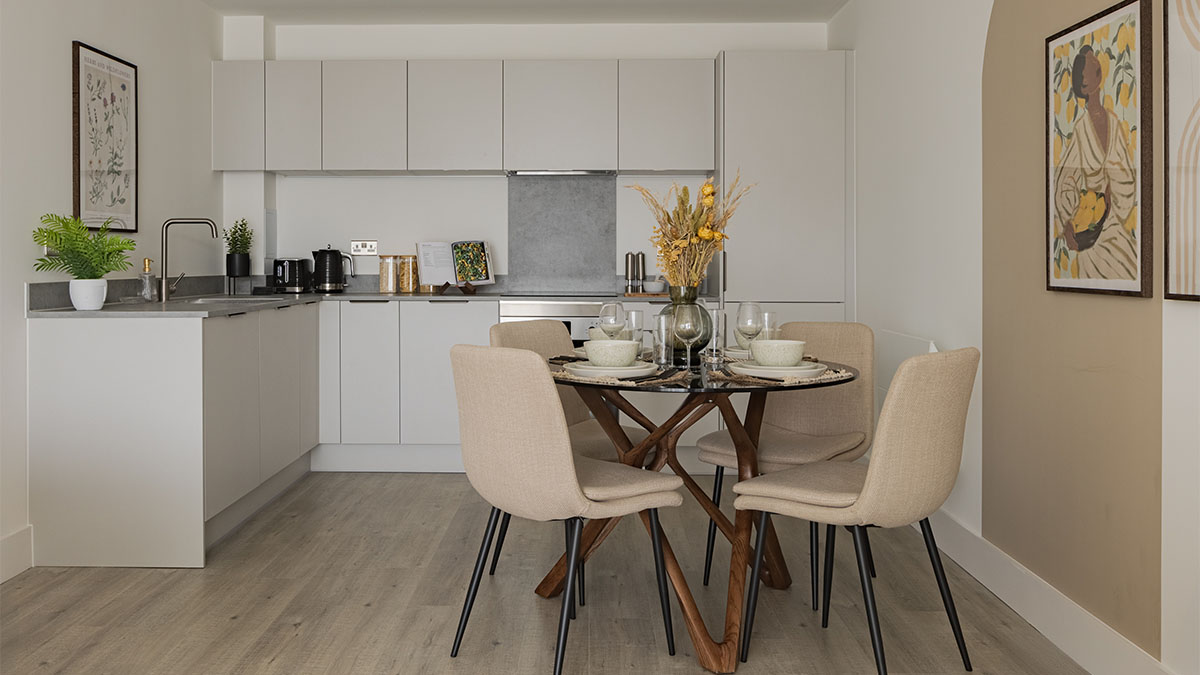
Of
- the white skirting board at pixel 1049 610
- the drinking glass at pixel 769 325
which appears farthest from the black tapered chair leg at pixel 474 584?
the white skirting board at pixel 1049 610

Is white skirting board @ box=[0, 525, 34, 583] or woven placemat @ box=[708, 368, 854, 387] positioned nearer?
woven placemat @ box=[708, 368, 854, 387]

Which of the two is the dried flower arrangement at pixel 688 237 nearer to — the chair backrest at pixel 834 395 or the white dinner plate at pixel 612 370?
the white dinner plate at pixel 612 370

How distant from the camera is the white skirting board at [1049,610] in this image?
2.55m

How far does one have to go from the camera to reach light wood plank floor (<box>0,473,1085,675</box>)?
108 inches

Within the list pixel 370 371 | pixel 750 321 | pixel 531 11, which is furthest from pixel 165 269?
pixel 750 321

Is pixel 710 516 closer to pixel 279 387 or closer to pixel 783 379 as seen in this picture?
pixel 783 379

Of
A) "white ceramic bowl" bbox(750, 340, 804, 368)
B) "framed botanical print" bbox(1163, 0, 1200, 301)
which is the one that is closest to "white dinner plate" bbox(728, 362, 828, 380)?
"white ceramic bowl" bbox(750, 340, 804, 368)

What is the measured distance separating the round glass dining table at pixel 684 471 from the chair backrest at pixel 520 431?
172mm

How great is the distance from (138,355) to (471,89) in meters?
2.48

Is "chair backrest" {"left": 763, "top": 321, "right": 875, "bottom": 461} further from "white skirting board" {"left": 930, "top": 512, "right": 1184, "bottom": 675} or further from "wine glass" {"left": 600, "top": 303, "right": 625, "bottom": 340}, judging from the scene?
"wine glass" {"left": 600, "top": 303, "right": 625, "bottom": 340}

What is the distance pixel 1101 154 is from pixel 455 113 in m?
3.55

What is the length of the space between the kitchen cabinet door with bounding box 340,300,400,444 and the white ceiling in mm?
1599

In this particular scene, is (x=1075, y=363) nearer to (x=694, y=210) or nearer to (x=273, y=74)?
(x=694, y=210)

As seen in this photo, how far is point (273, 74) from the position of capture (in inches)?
212
